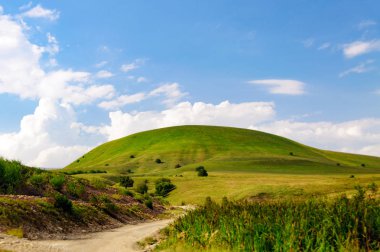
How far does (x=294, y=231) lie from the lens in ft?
56.4

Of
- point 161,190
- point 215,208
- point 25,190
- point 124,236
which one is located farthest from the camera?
point 161,190

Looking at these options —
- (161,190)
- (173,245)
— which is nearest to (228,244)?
(173,245)

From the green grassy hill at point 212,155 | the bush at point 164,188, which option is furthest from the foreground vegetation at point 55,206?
the green grassy hill at point 212,155

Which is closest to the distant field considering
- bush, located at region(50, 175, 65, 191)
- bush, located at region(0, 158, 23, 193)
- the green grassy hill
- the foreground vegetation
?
the foreground vegetation

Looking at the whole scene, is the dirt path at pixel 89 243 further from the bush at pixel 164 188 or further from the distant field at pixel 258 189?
the bush at pixel 164 188

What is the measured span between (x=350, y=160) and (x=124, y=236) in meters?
154

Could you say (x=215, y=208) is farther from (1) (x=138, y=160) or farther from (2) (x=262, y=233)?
(1) (x=138, y=160)

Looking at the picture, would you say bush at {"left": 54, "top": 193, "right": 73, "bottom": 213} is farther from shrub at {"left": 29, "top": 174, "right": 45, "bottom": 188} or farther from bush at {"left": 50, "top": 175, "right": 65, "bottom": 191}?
bush at {"left": 50, "top": 175, "right": 65, "bottom": 191}

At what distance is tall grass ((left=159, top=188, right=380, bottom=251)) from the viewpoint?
16516 mm

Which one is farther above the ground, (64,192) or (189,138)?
(189,138)

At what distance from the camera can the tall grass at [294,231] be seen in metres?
16.5

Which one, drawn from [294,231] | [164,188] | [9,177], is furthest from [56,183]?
[164,188]

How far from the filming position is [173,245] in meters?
21.6

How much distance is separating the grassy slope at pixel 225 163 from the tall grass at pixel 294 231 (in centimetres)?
3565
